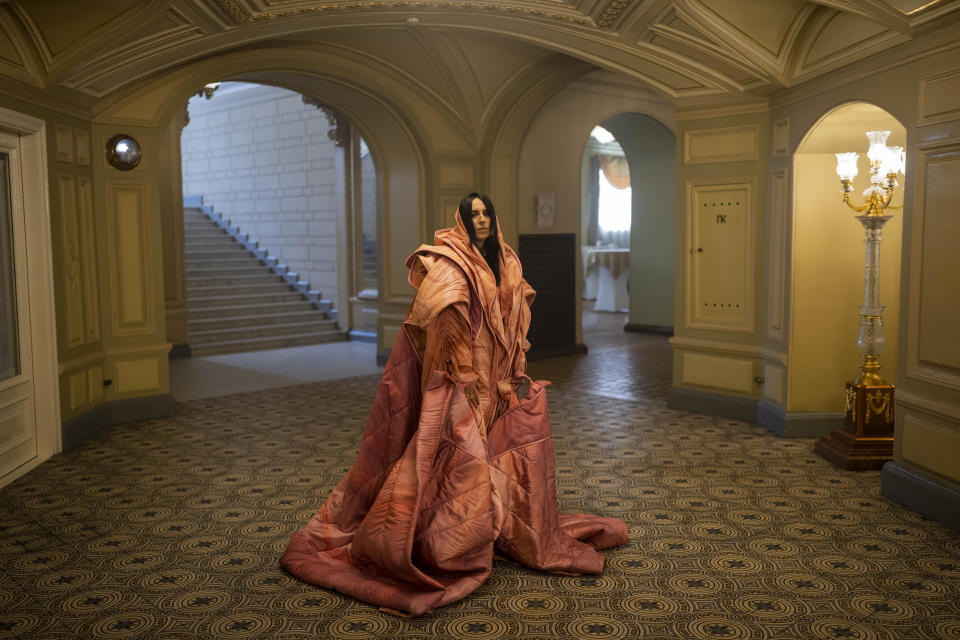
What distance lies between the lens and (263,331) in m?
11.1

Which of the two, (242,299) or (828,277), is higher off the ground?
(828,277)

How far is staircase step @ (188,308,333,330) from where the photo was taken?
10.8 metres

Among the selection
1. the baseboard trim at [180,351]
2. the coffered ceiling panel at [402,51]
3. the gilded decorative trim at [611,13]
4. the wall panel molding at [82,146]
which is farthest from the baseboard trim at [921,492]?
the baseboard trim at [180,351]

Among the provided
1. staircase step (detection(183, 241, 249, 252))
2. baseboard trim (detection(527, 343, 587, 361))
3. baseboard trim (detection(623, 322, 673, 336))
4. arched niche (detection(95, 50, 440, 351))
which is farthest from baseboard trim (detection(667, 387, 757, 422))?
staircase step (detection(183, 241, 249, 252))

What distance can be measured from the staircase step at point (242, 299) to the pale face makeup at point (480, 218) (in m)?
8.50

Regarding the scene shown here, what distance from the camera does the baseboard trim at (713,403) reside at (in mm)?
6430

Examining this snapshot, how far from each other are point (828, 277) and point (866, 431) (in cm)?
124

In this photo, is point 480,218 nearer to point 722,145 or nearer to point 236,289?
point 722,145

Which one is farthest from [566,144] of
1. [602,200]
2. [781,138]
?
[602,200]

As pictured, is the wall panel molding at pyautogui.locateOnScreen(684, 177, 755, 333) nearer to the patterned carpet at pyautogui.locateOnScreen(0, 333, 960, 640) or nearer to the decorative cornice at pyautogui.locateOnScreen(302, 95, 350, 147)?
the patterned carpet at pyautogui.locateOnScreen(0, 333, 960, 640)

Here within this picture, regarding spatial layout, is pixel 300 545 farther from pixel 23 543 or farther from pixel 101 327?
pixel 101 327

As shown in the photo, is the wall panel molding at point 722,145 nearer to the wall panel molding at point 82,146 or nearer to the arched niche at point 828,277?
the arched niche at point 828,277

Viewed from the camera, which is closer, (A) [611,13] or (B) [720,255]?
(A) [611,13]

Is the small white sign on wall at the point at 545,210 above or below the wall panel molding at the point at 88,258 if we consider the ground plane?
above
